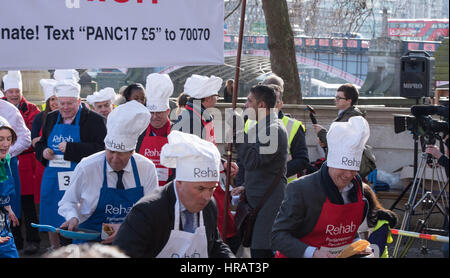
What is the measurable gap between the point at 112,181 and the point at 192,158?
1.23 metres

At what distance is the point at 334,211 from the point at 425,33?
8375 cm

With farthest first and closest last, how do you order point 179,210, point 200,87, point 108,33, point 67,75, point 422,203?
point 422,203
point 67,75
point 200,87
point 108,33
point 179,210

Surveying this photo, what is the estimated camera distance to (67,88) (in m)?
6.57

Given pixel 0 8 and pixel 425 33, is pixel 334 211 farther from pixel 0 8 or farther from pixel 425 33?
pixel 425 33

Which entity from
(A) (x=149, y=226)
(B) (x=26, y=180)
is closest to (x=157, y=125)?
(B) (x=26, y=180)

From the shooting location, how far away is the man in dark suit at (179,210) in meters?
3.48

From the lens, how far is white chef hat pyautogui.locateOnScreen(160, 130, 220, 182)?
3615 mm

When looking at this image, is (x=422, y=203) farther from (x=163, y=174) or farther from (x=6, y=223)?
(x=6, y=223)

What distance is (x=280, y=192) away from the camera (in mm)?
6141

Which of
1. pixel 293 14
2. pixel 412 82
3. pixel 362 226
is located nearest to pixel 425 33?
pixel 293 14

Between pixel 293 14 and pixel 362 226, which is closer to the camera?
pixel 362 226

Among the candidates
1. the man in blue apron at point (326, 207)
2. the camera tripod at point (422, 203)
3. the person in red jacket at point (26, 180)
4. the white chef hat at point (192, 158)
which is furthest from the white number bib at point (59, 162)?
the camera tripod at point (422, 203)

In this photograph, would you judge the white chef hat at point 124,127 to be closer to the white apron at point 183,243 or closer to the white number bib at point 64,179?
the white apron at point 183,243

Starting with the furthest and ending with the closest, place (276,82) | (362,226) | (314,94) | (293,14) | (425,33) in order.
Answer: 1. (425,33)
2. (314,94)
3. (293,14)
4. (276,82)
5. (362,226)
